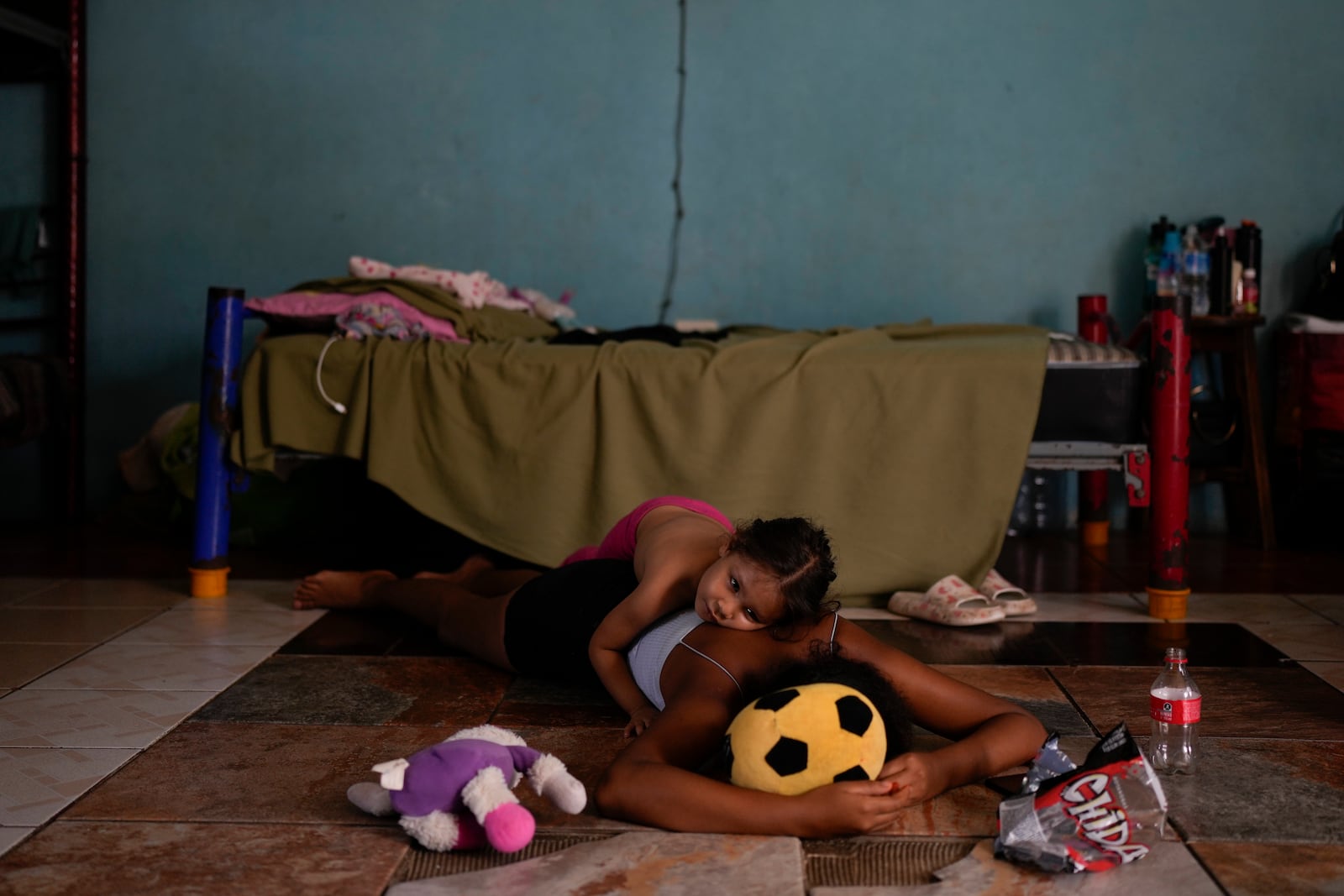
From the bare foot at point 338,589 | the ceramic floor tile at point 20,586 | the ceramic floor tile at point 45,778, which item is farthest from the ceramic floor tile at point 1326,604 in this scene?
the ceramic floor tile at point 20,586

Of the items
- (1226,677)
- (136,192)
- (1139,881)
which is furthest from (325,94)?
(1139,881)

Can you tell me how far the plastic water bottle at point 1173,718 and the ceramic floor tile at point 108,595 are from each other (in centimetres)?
219

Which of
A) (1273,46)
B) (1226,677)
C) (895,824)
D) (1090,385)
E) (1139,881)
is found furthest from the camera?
(1273,46)

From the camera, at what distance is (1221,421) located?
12.3ft

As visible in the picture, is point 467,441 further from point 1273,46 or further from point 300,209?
point 1273,46

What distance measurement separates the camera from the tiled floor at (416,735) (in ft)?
4.86

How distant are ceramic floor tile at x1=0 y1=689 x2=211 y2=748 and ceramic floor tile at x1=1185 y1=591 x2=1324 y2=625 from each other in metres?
2.15

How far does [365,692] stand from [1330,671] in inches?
71.4

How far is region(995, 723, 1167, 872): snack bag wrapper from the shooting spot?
1.47 meters

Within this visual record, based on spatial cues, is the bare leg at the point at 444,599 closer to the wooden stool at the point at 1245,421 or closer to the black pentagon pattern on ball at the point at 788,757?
the black pentagon pattern on ball at the point at 788,757

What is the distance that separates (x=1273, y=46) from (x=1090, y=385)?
6.47 ft

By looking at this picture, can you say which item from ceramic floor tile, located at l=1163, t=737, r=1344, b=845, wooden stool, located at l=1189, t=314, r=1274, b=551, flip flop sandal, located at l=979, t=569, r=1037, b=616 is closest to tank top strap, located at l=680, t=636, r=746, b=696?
ceramic floor tile, located at l=1163, t=737, r=1344, b=845

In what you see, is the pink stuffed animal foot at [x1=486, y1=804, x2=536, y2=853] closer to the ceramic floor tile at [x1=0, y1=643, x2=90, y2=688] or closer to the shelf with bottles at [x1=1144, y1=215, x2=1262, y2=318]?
the ceramic floor tile at [x1=0, y1=643, x2=90, y2=688]

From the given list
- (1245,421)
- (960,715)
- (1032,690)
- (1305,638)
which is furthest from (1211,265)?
(960,715)
